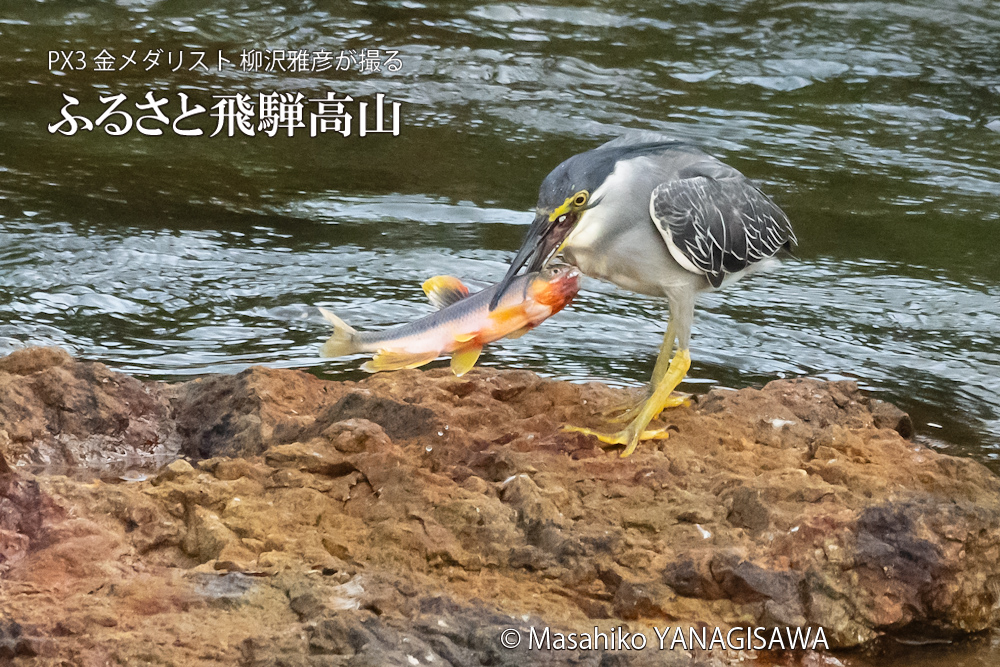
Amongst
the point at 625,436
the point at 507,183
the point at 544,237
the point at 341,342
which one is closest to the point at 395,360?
the point at 341,342

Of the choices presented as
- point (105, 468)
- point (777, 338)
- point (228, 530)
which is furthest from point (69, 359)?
point (777, 338)

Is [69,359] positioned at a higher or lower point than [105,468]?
higher

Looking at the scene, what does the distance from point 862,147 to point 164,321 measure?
553 centimetres

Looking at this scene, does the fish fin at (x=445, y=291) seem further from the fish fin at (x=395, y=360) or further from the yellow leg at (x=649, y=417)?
the yellow leg at (x=649, y=417)

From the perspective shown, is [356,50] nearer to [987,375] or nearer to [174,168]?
[174,168]

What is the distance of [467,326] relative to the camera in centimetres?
359

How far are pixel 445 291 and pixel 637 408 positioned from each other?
0.81m

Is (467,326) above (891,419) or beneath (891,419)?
above

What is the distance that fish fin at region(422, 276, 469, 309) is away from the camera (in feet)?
12.3

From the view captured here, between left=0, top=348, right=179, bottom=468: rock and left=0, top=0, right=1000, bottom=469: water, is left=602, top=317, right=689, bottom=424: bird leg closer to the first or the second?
left=0, top=0, right=1000, bottom=469: water

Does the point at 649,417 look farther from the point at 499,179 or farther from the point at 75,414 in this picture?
the point at 499,179

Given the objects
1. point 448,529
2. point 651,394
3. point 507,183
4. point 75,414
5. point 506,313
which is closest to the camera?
point 448,529

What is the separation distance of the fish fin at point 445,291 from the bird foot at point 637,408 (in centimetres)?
71

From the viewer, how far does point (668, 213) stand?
11.8ft
